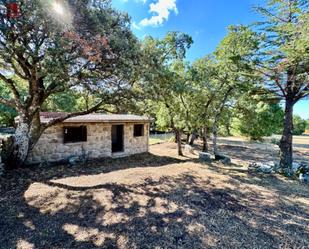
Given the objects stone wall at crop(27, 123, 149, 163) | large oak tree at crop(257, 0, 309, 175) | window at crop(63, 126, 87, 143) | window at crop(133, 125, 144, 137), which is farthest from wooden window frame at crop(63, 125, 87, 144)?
large oak tree at crop(257, 0, 309, 175)

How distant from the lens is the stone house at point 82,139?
Result: 31.5 ft

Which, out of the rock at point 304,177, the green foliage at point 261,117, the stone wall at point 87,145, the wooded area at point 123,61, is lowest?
the rock at point 304,177

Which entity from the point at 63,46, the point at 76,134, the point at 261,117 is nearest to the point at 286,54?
the point at 63,46

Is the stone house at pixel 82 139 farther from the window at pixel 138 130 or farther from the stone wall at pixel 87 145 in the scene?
the window at pixel 138 130

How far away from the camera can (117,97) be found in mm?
7957

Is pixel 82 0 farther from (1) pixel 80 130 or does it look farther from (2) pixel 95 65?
(1) pixel 80 130

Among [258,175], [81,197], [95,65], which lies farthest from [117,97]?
[258,175]

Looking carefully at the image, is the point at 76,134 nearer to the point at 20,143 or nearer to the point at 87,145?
the point at 87,145

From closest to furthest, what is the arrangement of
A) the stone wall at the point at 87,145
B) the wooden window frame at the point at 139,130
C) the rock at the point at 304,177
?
the rock at the point at 304,177 < the stone wall at the point at 87,145 < the wooden window frame at the point at 139,130

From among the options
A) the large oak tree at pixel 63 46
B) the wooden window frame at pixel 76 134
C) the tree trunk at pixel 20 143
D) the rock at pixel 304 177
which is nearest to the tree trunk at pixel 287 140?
the rock at pixel 304 177

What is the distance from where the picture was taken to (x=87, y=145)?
35.8ft

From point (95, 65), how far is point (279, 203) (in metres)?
6.84

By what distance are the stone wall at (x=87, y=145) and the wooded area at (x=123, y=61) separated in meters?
1.71

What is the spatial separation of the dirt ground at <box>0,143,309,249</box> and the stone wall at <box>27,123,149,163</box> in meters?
2.24
